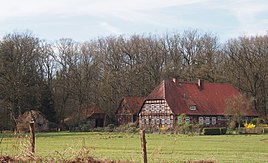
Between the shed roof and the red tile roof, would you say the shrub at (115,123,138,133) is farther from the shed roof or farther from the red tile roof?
the shed roof

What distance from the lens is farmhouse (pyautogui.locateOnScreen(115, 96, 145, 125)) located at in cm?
8181

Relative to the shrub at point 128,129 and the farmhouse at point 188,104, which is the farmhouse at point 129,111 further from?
the shrub at point 128,129

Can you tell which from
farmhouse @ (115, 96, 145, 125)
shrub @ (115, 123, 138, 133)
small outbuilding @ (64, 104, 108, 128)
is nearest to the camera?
shrub @ (115, 123, 138, 133)

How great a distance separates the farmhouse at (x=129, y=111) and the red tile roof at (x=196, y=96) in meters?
4.78

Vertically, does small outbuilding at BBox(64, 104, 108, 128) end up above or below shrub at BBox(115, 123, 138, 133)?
above

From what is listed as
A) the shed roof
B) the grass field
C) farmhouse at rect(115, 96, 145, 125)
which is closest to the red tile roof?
the shed roof

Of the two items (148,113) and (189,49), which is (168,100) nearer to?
(148,113)

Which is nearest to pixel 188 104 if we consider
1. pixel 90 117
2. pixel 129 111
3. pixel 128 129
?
pixel 129 111

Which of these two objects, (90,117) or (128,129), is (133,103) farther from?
(128,129)

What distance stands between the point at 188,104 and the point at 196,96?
10.1ft

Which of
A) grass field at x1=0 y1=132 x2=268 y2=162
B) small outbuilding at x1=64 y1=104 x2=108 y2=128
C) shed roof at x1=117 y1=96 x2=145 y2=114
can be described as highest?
shed roof at x1=117 y1=96 x2=145 y2=114

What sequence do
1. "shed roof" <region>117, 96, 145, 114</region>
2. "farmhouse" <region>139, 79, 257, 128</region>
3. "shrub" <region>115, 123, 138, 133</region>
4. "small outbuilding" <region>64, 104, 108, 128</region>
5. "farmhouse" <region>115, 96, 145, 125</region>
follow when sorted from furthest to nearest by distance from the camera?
"small outbuilding" <region>64, 104, 108, 128</region> < "farmhouse" <region>115, 96, 145, 125</region> < "shed roof" <region>117, 96, 145, 114</region> < "farmhouse" <region>139, 79, 257, 128</region> < "shrub" <region>115, 123, 138, 133</region>

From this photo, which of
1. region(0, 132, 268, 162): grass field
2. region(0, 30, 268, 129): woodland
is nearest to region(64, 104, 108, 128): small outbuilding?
region(0, 30, 268, 129): woodland

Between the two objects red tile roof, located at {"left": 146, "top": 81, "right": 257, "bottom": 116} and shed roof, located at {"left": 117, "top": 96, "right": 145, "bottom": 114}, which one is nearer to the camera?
red tile roof, located at {"left": 146, "top": 81, "right": 257, "bottom": 116}
